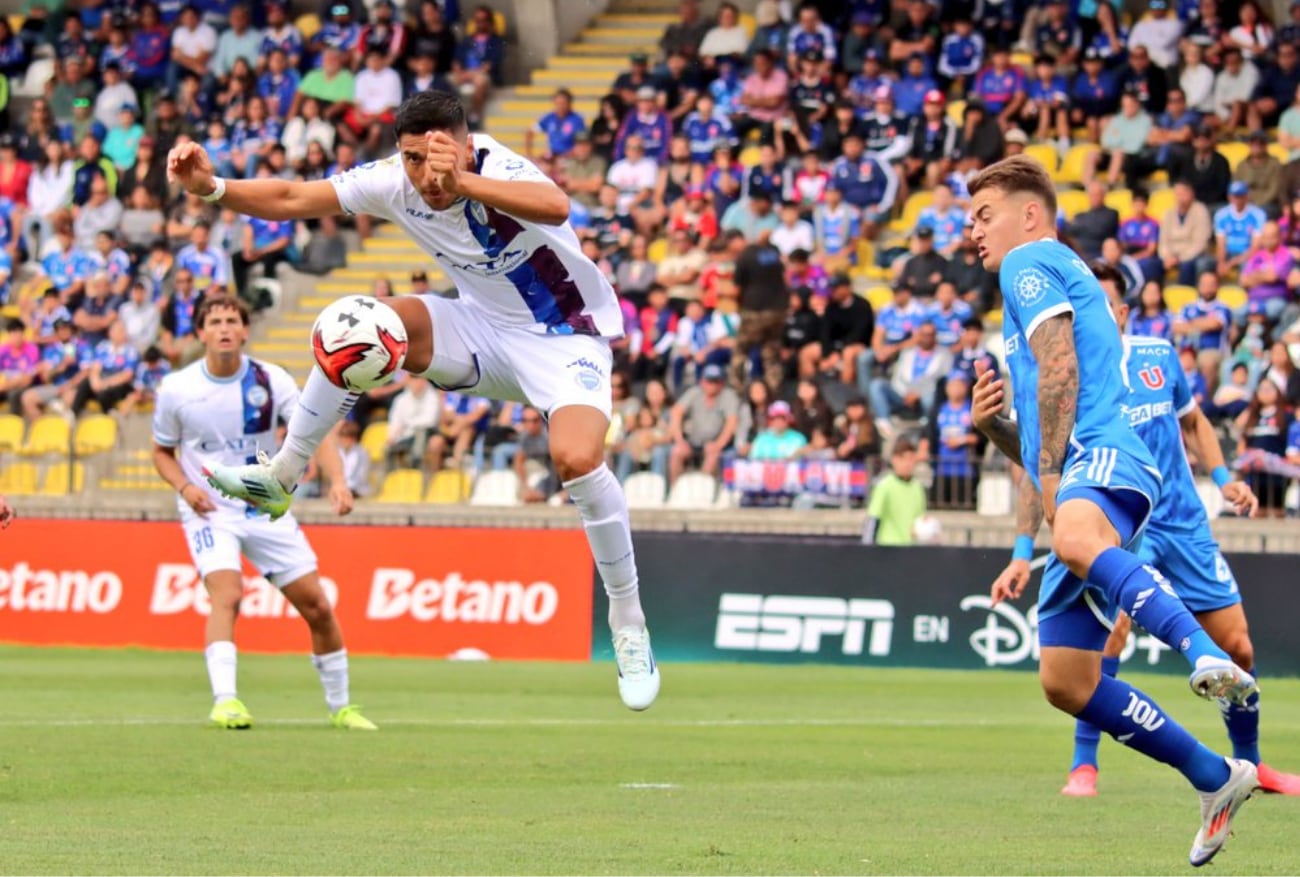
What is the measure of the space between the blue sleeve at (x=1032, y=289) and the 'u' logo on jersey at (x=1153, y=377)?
1874 mm

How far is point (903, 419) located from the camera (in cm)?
2255

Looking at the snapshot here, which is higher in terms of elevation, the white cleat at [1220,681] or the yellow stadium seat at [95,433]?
the white cleat at [1220,681]

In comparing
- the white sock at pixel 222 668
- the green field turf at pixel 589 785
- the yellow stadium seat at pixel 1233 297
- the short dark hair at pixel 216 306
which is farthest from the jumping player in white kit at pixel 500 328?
the yellow stadium seat at pixel 1233 297

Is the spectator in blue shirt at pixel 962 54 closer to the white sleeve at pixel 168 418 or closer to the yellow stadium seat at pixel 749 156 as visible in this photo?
the yellow stadium seat at pixel 749 156

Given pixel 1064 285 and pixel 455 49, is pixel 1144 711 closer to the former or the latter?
pixel 1064 285

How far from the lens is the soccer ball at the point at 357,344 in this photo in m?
8.92

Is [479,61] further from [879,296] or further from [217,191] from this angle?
[217,191]

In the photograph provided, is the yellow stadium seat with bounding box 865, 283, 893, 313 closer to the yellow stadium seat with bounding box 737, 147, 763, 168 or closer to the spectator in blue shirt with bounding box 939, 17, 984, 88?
the yellow stadium seat with bounding box 737, 147, 763, 168

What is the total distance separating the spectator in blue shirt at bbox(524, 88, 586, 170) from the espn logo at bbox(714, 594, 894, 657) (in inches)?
390

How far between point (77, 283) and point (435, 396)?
270 inches

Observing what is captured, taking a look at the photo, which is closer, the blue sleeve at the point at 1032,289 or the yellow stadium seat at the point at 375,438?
the blue sleeve at the point at 1032,289

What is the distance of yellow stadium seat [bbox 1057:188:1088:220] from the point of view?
24.4 metres

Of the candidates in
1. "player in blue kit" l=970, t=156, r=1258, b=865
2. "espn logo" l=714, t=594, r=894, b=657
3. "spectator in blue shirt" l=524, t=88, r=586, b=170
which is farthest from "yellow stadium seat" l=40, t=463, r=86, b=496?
"player in blue kit" l=970, t=156, r=1258, b=865

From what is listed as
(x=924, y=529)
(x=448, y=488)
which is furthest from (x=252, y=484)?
(x=448, y=488)
